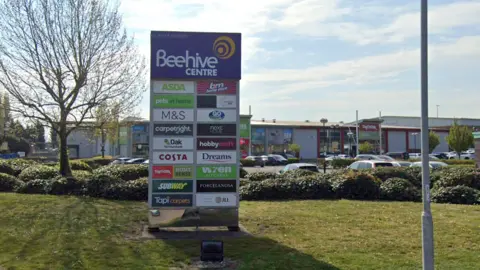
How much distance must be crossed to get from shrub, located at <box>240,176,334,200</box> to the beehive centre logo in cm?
726

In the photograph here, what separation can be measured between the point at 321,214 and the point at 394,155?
63941 mm

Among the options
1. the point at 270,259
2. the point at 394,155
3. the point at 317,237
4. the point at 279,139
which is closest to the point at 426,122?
the point at 270,259

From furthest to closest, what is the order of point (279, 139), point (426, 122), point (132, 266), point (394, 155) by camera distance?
point (279, 139) < point (394, 155) < point (132, 266) < point (426, 122)

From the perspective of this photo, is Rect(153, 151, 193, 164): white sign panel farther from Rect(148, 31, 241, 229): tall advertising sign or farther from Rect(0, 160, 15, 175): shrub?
Rect(0, 160, 15, 175): shrub

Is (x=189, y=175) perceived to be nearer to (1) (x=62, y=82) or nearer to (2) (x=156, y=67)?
(2) (x=156, y=67)

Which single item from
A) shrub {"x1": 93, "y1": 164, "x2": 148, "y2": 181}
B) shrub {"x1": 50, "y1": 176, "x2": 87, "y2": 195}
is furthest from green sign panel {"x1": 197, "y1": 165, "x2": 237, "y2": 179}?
shrub {"x1": 93, "y1": 164, "x2": 148, "y2": 181}

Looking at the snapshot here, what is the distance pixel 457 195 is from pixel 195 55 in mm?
10344

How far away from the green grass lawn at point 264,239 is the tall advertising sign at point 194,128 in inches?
39.9

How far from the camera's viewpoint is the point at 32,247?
8.86 m

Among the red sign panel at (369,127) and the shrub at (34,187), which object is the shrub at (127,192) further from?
the red sign panel at (369,127)

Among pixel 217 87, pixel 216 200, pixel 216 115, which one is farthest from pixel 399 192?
pixel 217 87

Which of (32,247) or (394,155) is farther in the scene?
A: (394,155)

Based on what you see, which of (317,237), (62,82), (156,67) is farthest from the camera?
(62,82)

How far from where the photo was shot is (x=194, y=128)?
11258 millimetres
